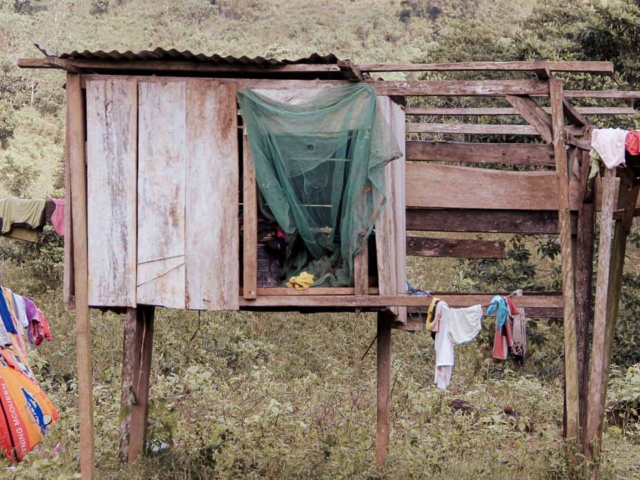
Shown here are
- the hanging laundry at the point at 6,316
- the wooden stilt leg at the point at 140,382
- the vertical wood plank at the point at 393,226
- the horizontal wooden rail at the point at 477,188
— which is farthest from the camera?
the hanging laundry at the point at 6,316

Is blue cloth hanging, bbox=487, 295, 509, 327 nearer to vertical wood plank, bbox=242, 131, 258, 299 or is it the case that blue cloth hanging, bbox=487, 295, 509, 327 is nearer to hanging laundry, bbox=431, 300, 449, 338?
hanging laundry, bbox=431, 300, 449, 338

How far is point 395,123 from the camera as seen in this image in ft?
25.4

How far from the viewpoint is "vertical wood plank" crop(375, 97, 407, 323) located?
23.8 feet

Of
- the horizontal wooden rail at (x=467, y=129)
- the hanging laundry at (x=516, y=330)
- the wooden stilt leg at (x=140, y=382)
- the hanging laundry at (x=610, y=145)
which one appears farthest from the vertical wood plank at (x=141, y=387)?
the hanging laundry at (x=610, y=145)

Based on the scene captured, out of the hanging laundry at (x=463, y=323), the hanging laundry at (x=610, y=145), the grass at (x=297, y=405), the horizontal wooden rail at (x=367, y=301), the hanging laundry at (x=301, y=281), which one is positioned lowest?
the grass at (x=297, y=405)

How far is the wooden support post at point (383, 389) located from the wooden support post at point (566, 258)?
165 centimetres

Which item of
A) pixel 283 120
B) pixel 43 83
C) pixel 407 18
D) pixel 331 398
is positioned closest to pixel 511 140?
pixel 331 398

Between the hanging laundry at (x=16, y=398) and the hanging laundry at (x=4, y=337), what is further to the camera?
the hanging laundry at (x=4, y=337)

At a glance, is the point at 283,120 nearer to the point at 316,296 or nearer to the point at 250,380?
the point at 316,296

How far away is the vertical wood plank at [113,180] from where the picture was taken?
7.23 m

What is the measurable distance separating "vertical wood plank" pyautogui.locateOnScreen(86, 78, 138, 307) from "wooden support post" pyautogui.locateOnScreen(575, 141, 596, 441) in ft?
12.0

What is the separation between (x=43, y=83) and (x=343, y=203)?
80.2ft

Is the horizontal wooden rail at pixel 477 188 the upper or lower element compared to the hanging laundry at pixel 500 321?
upper

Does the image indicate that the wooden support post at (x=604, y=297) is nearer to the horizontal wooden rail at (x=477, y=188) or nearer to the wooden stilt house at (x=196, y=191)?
the wooden stilt house at (x=196, y=191)
